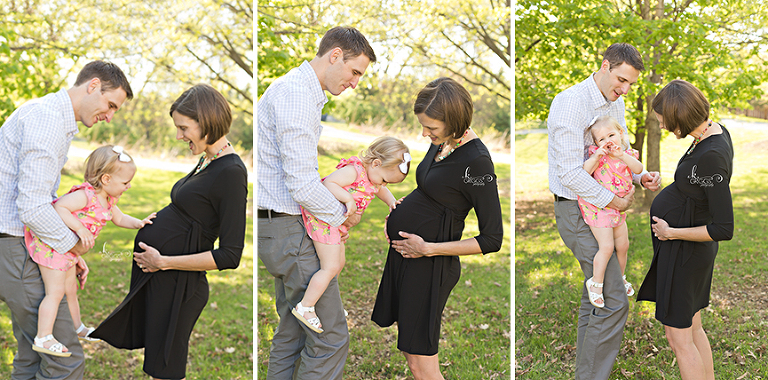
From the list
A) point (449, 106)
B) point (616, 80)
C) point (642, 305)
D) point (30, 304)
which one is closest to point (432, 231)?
point (449, 106)

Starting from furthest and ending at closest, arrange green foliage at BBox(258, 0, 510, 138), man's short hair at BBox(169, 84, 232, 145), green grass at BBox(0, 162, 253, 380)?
green foliage at BBox(258, 0, 510, 138) < green grass at BBox(0, 162, 253, 380) < man's short hair at BBox(169, 84, 232, 145)

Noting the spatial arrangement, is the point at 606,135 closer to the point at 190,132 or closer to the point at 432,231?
the point at 432,231

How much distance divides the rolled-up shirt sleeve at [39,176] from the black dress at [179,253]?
388mm

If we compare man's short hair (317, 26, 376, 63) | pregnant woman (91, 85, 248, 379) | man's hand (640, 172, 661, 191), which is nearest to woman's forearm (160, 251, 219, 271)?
pregnant woman (91, 85, 248, 379)

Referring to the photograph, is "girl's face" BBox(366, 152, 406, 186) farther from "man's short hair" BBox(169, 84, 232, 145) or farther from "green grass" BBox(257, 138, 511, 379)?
"green grass" BBox(257, 138, 511, 379)

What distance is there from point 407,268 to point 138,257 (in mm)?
1368

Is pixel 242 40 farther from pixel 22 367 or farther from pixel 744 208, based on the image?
pixel 744 208

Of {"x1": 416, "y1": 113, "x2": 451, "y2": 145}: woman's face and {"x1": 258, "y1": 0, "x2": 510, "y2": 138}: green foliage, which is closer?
{"x1": 416, "y1": 113, "x2": 451, "y2": 145}: woman's face

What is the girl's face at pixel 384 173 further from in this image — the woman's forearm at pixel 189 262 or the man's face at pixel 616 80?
the man's face at pixel 616 80

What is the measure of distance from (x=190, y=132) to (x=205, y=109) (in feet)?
0.44

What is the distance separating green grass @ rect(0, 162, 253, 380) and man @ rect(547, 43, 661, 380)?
3.02 m

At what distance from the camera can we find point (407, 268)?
9.30ft

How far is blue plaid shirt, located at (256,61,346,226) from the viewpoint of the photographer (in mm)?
2428

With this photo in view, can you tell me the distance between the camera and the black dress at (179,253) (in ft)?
8.42
